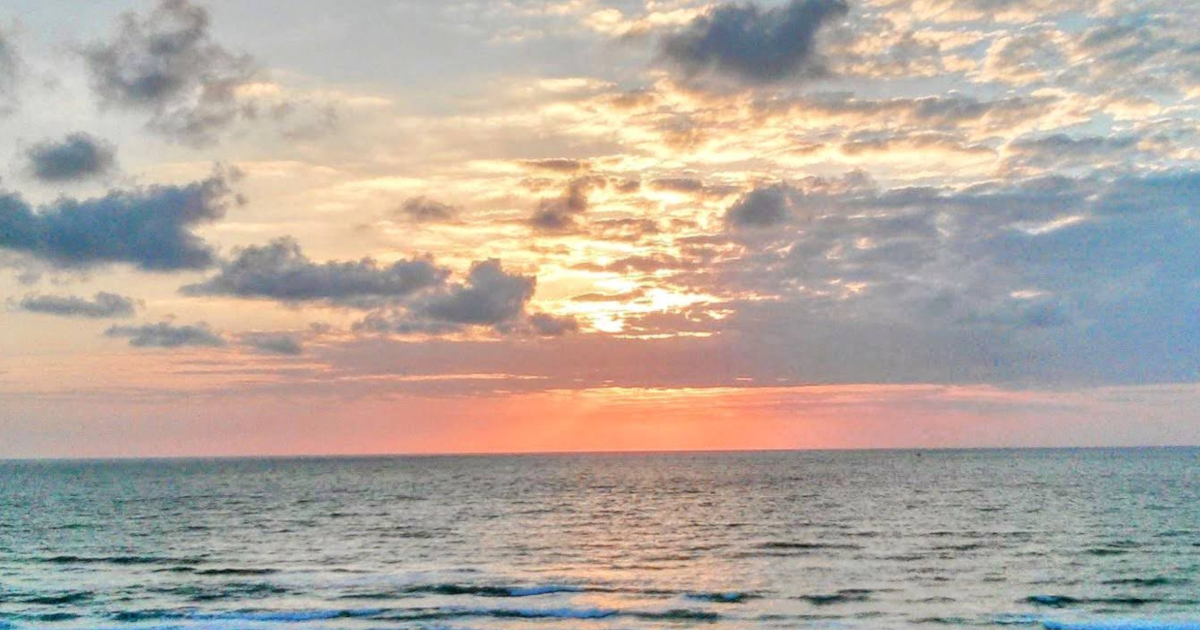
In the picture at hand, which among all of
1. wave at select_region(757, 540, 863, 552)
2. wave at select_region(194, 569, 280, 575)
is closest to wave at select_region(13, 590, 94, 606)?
wave at select_region(194, 569, 280, 575)

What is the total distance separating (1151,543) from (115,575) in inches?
2298

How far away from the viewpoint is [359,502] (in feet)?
342

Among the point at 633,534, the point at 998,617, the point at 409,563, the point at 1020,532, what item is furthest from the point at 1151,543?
the point at 409,563

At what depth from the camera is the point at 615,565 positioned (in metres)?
52.8

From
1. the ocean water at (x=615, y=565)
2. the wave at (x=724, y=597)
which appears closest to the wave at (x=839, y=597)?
the ocean water at (x=615, y=565)

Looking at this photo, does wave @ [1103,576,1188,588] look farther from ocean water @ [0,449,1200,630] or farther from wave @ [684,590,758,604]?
wave @ [684,590,758,604]

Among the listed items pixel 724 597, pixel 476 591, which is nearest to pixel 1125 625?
pixel 724 597

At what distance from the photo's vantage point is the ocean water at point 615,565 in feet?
131

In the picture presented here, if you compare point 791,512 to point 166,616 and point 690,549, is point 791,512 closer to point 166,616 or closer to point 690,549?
point 690,549

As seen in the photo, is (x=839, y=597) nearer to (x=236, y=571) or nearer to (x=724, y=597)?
(x=724, y=597)

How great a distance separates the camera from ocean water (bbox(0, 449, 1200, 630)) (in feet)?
131

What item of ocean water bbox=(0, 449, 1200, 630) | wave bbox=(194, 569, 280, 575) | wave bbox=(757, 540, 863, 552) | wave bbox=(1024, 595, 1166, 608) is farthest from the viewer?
wave bbox=(757, 540, 863, 552)

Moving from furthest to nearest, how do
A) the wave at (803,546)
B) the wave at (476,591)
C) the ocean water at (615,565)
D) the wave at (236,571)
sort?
the wave at (803,546) < the wave at (236,571) < the wave at (476,591) < the ocean water at (615,565)

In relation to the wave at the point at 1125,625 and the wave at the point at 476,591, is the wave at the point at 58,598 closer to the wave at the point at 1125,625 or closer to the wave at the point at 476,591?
A: the wave at the point at 476,591
